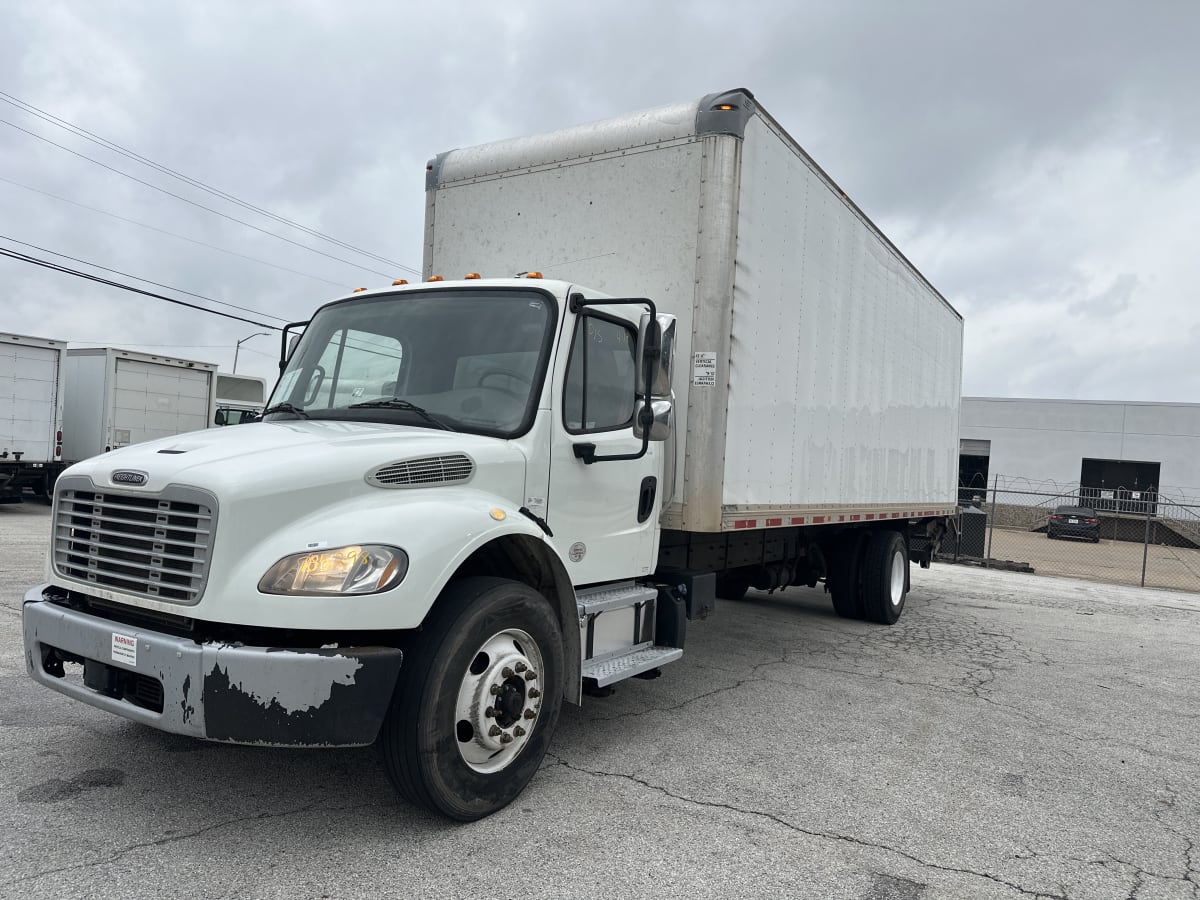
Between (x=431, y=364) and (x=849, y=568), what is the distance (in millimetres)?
6585

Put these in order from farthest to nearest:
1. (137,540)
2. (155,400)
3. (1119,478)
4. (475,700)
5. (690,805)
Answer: (1119,478)
(155,400)
(690,805)
(475,700)
(137,540)

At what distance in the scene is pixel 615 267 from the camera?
5750 millimetres

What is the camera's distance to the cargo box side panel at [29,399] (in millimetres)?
16719

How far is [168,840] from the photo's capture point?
3.45 metres

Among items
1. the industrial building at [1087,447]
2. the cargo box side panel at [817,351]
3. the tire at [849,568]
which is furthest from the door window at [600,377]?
the industrial building at [1087,447]

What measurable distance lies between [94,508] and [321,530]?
114 cm

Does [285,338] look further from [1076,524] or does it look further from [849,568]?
[1076,524]

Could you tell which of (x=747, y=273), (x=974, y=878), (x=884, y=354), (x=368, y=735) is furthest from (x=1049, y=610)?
(x=368, y=735)

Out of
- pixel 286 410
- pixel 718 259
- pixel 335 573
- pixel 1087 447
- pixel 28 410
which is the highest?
pixel 1087 447

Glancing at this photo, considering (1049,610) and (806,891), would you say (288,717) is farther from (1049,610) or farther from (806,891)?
(1049,610)

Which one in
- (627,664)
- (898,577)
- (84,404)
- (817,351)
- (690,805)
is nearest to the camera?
(690,805)

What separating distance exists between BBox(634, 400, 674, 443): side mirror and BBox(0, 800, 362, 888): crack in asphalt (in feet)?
7.23

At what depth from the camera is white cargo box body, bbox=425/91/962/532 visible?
5445mm

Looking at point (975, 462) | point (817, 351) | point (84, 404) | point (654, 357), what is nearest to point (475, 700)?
point (654, 357)
